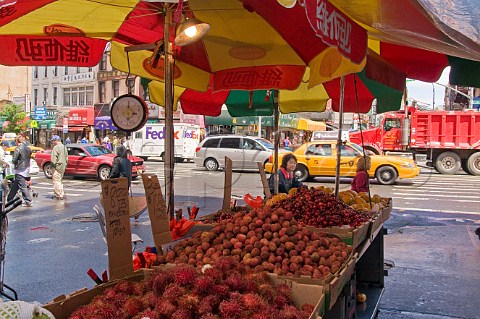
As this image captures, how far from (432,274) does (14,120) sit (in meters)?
45.5

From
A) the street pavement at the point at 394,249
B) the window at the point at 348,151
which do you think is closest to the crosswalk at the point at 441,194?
the street pavement at the point at 394,249

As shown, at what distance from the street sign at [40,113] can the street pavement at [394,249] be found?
32945 mm

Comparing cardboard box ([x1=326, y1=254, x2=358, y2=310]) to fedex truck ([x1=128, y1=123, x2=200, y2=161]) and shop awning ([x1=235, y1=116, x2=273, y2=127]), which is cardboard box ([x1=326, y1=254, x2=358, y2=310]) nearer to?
fedex truck ([x1=128, y1=123, x2=200, y2=161])

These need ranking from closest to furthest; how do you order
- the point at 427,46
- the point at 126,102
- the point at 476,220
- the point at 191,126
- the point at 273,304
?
1. the point at 273,304
2. the point at 427,46
3. the point at 126,102
4. the point at 476,220
5. the point at 191,126

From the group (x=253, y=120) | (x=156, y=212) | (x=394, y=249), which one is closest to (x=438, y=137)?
(x=394, y=249)

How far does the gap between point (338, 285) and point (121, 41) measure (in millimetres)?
4107

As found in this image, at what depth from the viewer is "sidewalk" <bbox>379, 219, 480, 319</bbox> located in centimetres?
540

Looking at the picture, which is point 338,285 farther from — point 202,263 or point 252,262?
point 202,263

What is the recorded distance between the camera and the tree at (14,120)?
144ft

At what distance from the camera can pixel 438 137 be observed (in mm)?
23141

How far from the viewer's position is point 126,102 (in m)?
5.09

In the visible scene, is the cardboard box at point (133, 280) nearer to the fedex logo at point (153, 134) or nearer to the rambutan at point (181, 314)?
the rambutan at point (181, 314)

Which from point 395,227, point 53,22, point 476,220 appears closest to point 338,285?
point 53,22

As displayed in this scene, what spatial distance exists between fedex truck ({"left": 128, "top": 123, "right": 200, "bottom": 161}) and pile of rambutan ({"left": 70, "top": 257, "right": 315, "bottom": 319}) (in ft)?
88.3
